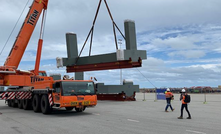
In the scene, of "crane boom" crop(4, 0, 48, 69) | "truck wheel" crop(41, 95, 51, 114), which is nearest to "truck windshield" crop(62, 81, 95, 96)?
"truck wheel" crop(41, 95, 51, 114)

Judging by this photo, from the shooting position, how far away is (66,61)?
26.0m

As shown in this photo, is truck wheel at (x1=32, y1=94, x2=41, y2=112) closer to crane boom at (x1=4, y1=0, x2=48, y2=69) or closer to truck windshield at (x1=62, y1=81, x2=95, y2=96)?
truck windshield at (x1=62, y1=81, x2=95, y2=96)

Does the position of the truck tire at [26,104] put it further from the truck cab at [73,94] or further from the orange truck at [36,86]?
the truck cab at [73,94]

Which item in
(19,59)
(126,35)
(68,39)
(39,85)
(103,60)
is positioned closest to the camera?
(39,85)

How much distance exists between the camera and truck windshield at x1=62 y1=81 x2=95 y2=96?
1286cm

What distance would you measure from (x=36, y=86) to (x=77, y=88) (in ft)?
13.3

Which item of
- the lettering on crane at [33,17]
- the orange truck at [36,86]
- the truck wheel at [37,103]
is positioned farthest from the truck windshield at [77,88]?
the lettering on crane at [33,17]

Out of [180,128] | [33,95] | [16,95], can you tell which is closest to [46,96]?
[33,95]

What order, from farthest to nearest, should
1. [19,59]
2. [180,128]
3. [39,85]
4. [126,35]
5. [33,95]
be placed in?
[126,35] → [19,59] → [33,95] → [39,85] → [180,128]

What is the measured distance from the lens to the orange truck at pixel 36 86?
42.5ft

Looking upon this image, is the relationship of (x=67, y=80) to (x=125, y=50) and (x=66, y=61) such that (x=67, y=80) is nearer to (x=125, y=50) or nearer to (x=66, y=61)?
(x=125, y=50)

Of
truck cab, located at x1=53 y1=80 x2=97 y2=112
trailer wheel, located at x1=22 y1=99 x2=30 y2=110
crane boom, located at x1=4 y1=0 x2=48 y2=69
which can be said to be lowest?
trailer wheel, located at x1=22 y1=99 x2=30 y2=110

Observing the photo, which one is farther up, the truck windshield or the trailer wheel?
the truck windshield

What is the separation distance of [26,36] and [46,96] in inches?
302
